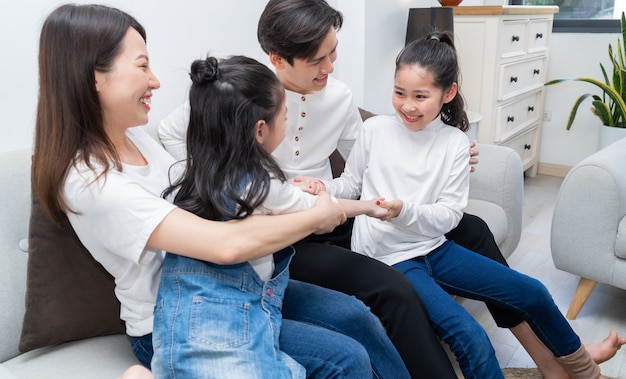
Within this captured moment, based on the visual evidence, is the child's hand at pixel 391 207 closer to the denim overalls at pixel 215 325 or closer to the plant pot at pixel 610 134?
the denim overalls at pixel 215 325

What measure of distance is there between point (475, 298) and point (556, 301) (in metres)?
0.88

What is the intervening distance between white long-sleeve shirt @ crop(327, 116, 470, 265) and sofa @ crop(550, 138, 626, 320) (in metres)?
0.62

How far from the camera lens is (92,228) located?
98cm

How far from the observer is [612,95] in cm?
307

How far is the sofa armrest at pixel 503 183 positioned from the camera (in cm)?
195

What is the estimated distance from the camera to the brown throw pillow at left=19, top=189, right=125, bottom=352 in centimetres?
110

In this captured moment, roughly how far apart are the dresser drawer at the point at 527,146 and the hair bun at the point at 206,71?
2600 mm

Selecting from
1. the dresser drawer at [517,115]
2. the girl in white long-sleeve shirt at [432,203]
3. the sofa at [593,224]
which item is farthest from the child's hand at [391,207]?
the dresser drawer at [517,115]

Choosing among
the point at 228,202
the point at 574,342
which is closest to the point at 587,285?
the point at 574,342

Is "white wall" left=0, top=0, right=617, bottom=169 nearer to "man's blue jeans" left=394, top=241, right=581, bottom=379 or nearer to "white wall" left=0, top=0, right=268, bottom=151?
"white wall" left=0, top=0, right=268, bottom=151

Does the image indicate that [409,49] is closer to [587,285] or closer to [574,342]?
[574,342]

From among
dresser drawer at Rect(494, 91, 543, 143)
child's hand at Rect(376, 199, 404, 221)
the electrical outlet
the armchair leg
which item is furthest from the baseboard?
child's hand at Rect(376, 199, 404, 221)

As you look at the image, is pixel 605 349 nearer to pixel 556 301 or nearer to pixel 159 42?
pixel 556 301

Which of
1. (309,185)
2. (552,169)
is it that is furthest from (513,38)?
(309,185)
